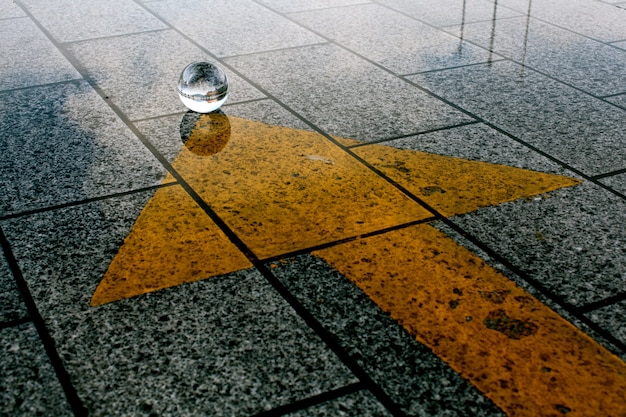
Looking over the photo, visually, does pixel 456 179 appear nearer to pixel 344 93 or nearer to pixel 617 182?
pixel 617 182

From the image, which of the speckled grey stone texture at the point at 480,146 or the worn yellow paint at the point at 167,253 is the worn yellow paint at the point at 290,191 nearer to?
the worn yellow paint at the point at 167,253

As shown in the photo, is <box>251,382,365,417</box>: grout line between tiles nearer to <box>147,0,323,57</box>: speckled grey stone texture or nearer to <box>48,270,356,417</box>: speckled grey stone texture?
<box>48,270,356,417</box>: speckled grey stone texture

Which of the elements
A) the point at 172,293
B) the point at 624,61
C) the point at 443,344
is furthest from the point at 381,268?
the point at 624,61

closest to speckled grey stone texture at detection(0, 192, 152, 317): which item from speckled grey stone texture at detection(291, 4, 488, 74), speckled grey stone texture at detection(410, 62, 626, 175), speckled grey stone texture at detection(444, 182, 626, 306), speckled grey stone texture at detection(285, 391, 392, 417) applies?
speckled grey stone texture at detection(285, 391, 392, 417)

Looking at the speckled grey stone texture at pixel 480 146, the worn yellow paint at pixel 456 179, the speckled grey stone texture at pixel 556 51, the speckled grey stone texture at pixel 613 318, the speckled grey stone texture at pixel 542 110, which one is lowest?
the speckled grey stone texture at pixel 556 51

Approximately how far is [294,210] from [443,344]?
129 cm

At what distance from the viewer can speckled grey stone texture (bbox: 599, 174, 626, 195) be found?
13.7 feet

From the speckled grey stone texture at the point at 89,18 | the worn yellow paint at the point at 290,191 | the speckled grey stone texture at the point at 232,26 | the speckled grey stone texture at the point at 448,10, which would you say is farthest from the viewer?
the speckled grey stone texture at the point at 448,10

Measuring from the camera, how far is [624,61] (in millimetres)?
6391

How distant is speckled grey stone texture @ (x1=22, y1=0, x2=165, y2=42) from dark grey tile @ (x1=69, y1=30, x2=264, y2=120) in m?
0.29

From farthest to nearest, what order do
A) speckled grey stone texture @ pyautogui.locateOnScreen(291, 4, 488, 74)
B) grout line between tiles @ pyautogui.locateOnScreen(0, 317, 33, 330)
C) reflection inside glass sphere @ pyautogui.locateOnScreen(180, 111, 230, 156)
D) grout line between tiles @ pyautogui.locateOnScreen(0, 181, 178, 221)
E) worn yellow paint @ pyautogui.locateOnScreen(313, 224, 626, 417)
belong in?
speckled grey stone texture @ pyautogui.locateOnScreen(291, 4, 488, 74)
reflection inside glass sphere @ pyautogui.locateOnScreen(180, 111, 230, 156)
grout line between tiles @ pyautogui.locateOnScreen(0, 181, 178, 221)
grout line between tiles @ pyautogui.locateOnScreen(0, 317, 33, 330)
worn yellow paint @ pyautogui.locateOnScreen(313, 224, 626, 417)

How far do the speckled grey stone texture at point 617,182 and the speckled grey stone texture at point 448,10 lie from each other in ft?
11.8

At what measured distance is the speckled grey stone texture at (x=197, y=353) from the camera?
2.60 metres

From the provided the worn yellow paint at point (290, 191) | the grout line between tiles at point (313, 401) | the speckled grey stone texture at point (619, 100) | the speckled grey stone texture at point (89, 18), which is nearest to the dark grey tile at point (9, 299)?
the worn yellow paint at point (290, 191)
